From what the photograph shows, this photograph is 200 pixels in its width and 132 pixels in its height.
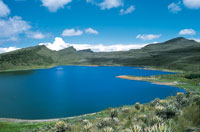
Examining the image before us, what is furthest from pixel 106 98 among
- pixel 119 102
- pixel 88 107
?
pixel 88 107

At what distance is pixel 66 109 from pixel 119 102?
18.1 m

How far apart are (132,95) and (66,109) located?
28.1 meters

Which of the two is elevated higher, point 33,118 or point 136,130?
point 136,130

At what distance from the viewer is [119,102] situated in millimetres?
46281

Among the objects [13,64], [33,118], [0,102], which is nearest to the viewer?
[33,118]

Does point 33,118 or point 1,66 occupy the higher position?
point 1,66

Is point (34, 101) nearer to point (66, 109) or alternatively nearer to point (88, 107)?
point (66, 109)

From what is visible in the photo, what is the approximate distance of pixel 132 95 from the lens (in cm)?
5488

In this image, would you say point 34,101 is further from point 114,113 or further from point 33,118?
point 114,113

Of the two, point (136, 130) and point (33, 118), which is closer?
point (136, 130)

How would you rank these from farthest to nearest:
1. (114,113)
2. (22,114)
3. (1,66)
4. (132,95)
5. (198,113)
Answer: (1,66), (132,95), (22,114), (114,113), (198,113)

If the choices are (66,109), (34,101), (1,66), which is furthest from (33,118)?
(1,66)

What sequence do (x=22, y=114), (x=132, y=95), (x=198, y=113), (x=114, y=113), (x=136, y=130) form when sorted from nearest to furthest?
(x=136, y=130), (x=198, y=113), (x=114, y=113), (x=22, y=114), (x=132, y=95)

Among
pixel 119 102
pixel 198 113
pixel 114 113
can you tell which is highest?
pixel 198 113
